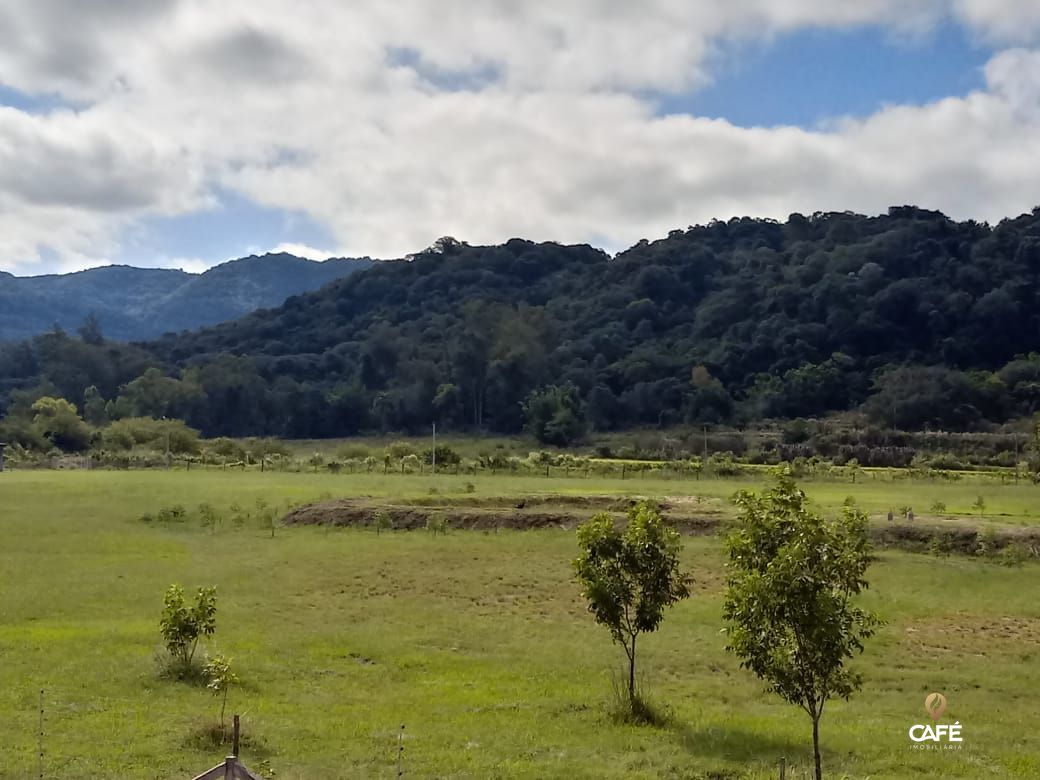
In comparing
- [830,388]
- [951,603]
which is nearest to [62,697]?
[951,603]

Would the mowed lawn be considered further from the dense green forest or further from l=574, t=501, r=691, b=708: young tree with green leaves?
the dense green forest

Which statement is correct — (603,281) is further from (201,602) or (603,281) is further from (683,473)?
(201,602)

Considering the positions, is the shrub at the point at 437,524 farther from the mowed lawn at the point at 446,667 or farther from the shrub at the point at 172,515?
the shrub at the point at 172,515

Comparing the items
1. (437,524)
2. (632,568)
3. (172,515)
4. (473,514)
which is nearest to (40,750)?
(632,568)

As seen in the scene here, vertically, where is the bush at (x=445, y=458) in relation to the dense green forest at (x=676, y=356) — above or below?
below

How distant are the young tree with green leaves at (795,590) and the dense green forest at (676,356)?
114652mm

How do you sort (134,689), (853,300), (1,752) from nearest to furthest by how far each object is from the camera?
(1,752) < (134,689) < (853,300)

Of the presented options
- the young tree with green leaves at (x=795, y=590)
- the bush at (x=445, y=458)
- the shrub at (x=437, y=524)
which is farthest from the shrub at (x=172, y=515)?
the young tree with green leaves at (x=795, y=590)

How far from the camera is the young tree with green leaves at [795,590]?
12.2m

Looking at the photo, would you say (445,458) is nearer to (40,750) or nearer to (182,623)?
(182,623)

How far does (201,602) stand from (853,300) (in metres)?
143

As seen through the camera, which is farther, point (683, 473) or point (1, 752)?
point (683, 473)

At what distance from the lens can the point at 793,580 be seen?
1210 cm

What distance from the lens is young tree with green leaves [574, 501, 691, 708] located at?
18656 mm
